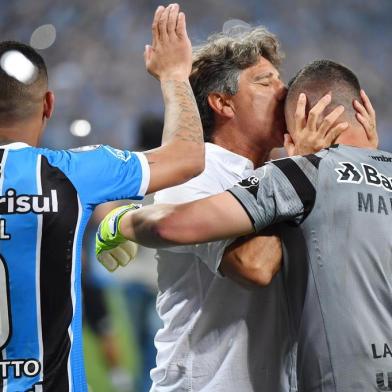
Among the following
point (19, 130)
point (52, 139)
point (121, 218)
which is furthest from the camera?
point (52, 139)

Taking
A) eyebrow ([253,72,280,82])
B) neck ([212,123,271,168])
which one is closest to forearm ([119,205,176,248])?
neck ([212,123,271,168])

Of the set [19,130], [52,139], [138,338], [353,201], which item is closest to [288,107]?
[353,201]

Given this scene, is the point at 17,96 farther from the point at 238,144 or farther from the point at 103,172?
the point at 238,144

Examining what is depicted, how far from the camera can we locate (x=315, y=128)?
1.73 metres

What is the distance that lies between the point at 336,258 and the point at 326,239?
1.7 inches

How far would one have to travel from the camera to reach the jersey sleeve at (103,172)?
154cm

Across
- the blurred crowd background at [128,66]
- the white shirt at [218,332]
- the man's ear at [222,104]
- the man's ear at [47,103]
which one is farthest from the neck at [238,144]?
the blurred crowd background at [128,66]

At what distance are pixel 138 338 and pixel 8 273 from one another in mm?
2620

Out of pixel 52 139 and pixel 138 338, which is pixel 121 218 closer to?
pixel 138 338

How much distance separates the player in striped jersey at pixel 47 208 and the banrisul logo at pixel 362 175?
30 cm

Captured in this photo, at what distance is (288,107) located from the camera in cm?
194

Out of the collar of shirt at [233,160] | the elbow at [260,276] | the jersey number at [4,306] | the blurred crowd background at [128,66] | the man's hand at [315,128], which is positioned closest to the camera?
the jersey number at [4,306]

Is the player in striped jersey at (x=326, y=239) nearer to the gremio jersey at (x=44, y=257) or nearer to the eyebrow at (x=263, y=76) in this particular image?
the gremio jersey at (x=44, y=257)

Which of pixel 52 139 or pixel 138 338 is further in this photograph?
pixel 52 139
